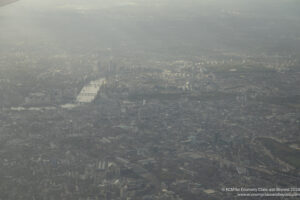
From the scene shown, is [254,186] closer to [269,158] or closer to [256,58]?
[269,158]

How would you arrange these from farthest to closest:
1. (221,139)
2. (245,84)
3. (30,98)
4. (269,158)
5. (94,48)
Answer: (94,48)
(245,84)
(30,98)
(221,139)
(269,158)

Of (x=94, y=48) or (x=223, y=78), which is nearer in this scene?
(x=223, y=78)

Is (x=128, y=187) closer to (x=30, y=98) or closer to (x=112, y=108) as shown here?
(x=112, y=108)

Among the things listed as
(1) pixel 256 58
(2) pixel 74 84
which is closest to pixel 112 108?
(2) pixel 74 84

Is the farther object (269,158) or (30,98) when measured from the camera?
(30,98)

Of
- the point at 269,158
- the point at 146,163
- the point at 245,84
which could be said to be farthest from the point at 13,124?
the point at 245,84

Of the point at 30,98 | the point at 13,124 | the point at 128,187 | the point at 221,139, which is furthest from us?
the point at 30,98
